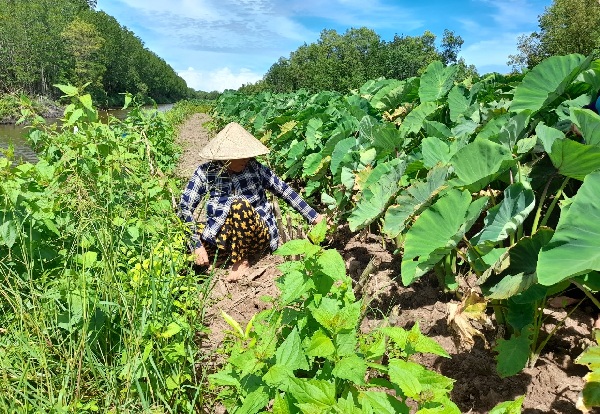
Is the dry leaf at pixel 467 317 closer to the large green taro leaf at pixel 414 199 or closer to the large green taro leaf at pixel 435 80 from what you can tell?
the large green taro leaf at pixel 414 199

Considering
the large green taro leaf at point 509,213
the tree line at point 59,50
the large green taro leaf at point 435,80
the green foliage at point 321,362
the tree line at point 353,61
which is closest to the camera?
the green foliage at point 321,362

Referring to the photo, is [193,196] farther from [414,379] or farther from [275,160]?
[275,160]

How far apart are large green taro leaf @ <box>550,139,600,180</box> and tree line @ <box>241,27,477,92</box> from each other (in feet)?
37.5

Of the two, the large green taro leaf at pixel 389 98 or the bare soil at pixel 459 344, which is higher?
the large green taro leaf at pixel 389 98

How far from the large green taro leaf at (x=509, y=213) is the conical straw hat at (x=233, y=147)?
1.77 metres

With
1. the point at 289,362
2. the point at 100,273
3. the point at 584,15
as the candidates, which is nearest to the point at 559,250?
the point at 289,362

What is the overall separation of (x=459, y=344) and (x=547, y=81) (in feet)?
4.02

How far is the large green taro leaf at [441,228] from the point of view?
1647mm

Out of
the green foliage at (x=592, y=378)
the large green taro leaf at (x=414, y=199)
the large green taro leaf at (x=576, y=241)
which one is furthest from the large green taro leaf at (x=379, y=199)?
the green foliage at (x=592, y=378)

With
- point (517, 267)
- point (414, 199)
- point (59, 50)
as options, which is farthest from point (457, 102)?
point (59, 50)

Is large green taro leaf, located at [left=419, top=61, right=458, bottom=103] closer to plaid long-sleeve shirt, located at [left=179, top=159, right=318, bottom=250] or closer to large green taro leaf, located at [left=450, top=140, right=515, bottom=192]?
plaid long-sleeve shirt, located at [left=179, top=159, right=318, bottom=250]

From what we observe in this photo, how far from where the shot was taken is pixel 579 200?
49.0 inches

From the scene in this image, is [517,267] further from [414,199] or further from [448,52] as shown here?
[448,52]

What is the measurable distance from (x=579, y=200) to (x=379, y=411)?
0.77m
